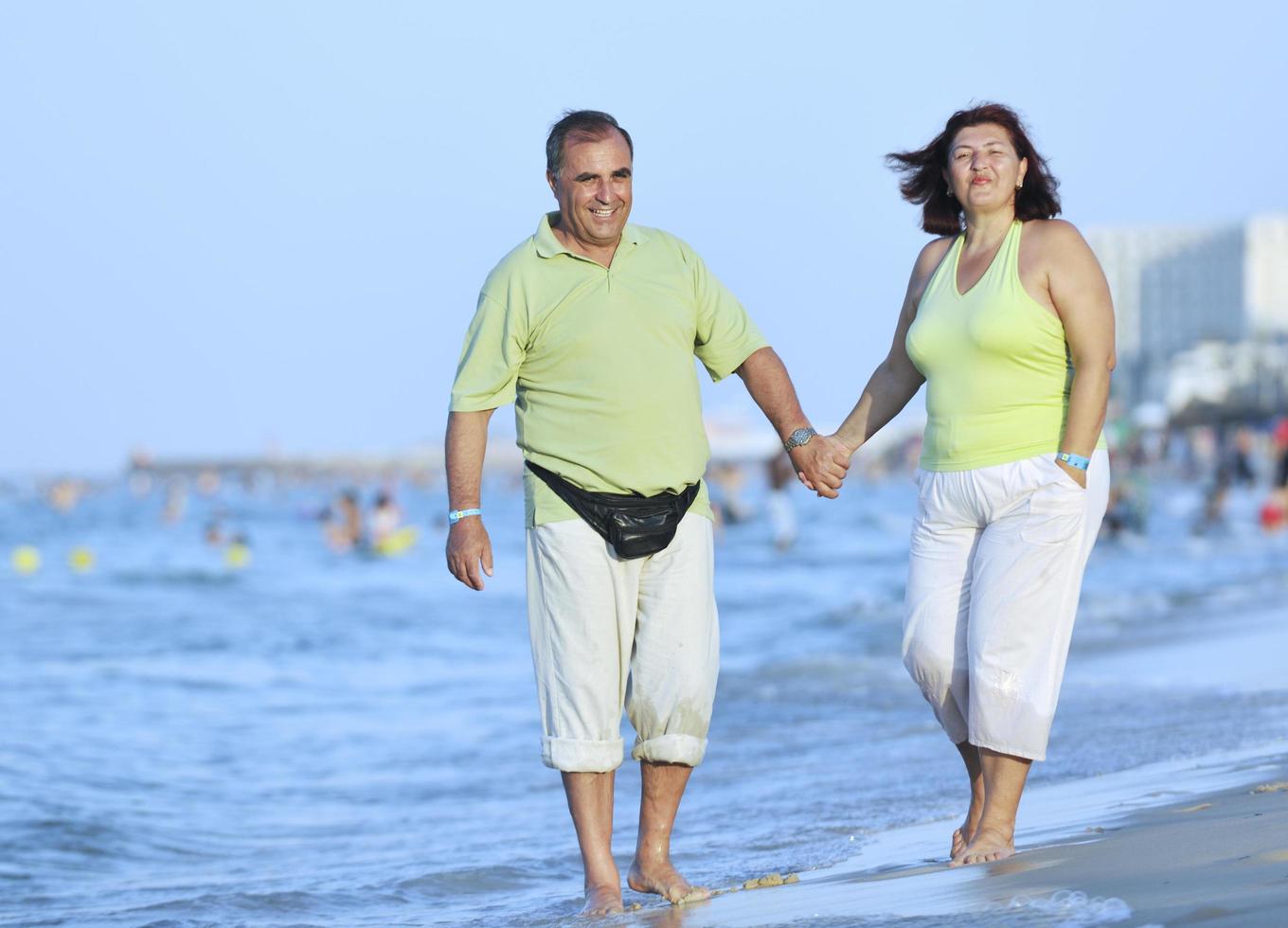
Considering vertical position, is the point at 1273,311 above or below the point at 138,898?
above

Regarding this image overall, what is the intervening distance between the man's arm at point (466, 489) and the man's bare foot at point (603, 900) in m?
0.75

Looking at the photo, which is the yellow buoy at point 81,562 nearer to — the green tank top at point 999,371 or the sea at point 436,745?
the sea at point 436,745

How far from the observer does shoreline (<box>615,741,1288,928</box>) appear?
2.78 m

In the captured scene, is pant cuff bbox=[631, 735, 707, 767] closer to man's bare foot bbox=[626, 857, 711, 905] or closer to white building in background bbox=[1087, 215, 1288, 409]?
man's bare foot bbox=[626, 857, 711, 905]

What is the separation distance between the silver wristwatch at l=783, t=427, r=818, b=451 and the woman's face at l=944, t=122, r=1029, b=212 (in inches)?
27.0

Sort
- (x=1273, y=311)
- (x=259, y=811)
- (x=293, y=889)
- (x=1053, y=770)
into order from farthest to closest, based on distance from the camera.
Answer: (x=1273, y=311) → (x=259, y=811) → (x=1053, y=770) → (x=293, y=889)

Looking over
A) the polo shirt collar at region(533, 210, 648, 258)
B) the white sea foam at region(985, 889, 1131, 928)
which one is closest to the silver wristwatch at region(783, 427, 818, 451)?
the polo shirt collar at region(533, 210, 648, 258)

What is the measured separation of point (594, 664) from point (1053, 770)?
89.9 inches

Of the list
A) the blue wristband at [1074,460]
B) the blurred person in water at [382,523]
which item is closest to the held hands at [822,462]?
the blue wristband at [1074,460]

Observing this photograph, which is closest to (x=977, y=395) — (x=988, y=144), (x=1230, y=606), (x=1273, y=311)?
(x=988, y=144)

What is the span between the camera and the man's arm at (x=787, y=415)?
4.05 m

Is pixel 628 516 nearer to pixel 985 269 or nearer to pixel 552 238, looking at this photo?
pixel 552 238

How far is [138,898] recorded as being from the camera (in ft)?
16.2

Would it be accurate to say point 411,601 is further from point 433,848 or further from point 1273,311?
point 1273,311
